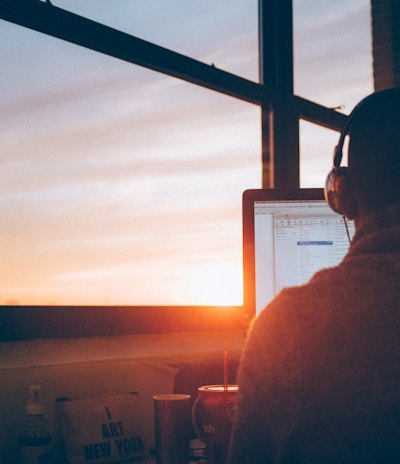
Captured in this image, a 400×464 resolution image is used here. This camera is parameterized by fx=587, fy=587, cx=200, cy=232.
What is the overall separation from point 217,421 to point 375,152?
754mm

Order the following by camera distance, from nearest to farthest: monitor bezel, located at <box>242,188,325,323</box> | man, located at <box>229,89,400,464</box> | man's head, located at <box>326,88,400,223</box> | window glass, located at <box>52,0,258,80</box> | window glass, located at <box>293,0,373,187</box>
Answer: man, located at <box>229,89,400,464</box> → man's head, located at <box>326,88,400,223</box> → monitor bezel, located at <box>242,188,325,323</box> → window glass, located at <box>52,0,258,80</box> → window glass, located at <box>293,0,373,187</box>

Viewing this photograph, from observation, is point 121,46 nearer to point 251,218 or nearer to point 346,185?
point 251,218

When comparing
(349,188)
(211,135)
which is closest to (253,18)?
(211,135)

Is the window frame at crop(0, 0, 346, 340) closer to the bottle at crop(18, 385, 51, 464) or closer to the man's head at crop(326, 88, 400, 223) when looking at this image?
the bottle at crop(18, 385, 51, 464)

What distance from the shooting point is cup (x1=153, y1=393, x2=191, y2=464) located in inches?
48.9

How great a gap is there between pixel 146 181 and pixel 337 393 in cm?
151

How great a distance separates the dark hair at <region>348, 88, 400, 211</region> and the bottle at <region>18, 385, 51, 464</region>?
31.3 inches

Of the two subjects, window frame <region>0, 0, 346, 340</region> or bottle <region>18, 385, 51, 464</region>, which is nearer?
bottle <region>18, 385, 51, 464</region>

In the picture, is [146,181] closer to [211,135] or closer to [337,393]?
[211,135]

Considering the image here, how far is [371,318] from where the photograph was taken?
0.60m

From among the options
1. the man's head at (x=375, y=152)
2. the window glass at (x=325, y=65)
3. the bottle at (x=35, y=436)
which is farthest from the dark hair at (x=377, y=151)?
the window glass at (x=325, y=65)

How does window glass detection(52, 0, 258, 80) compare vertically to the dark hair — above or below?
above

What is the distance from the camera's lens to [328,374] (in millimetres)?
588

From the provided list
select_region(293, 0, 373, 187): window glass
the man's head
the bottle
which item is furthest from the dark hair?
select_region(293, 0, 373, 187): window glass
